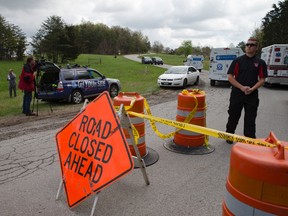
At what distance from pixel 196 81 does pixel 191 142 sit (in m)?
14.4

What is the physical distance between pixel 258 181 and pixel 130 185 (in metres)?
2.42

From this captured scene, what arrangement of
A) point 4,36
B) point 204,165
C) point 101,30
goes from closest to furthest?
1. point 204,165
2. point 4,36
3. point 101,30

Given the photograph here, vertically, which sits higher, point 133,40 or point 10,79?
point 133,40

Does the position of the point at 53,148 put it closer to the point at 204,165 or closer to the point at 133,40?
the point at 204,165

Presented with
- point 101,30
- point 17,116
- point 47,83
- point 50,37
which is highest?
point 101,30

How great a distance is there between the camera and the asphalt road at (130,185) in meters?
3.28

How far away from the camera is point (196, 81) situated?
19266 millimetres

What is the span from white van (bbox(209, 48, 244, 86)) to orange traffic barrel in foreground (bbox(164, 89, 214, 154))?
512 inches

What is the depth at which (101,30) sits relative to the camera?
11225 centimetres

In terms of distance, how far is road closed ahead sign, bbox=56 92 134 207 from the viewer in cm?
286

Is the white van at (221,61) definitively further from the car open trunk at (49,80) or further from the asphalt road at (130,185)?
the asphalt road at (130,185)

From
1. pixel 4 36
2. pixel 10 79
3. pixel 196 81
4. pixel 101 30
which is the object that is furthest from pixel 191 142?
pixel 101 30

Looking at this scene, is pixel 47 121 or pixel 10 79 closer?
pixel 47 121

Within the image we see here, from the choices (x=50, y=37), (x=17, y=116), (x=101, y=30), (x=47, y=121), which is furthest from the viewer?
(x=101, y=30)
